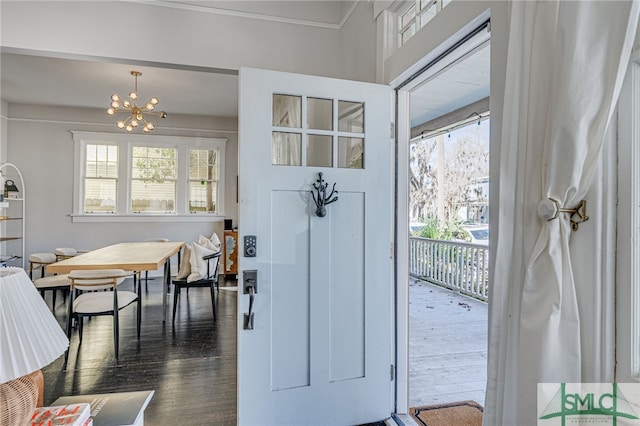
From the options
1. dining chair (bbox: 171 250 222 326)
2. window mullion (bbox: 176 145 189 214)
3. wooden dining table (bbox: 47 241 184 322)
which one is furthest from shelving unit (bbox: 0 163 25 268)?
dining chair (bbox: 171 250 222 326)

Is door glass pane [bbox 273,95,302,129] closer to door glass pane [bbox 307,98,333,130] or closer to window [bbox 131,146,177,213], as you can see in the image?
door glass pane [bbox 307,98,333,130]

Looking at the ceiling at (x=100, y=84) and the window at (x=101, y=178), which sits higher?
the ceiling at (x=100, y=84)

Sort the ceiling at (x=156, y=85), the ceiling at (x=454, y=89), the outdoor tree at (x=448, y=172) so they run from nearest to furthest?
the ceiling at (x=454, y=89)
the ceiling at (x=156, y=85)
the outdoor tree at (x=448, y=172)

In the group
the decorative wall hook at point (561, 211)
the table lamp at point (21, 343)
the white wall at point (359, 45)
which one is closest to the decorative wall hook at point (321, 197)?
the white wall at point (359, 45)

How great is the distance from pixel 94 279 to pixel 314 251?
2187 mm

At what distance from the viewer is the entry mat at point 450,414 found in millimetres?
2104

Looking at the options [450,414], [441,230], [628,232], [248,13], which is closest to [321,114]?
[248,13]

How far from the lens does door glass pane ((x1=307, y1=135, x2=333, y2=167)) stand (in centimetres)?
193

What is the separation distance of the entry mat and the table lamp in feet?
6.53

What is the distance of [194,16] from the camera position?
2256 mm

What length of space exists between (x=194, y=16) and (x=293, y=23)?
0.67 meters

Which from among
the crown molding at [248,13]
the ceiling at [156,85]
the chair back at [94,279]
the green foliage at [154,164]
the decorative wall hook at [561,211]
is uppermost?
the ceiling at [156,85]

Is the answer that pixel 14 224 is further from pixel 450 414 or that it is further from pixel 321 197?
pixel 450 414

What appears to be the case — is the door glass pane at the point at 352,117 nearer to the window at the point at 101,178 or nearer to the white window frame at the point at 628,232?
the white window frame at the point at 628,232
